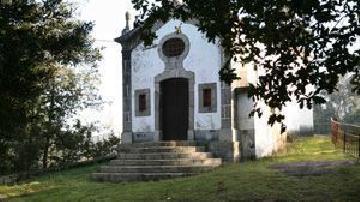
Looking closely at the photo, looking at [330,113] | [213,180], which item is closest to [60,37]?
[213,180]

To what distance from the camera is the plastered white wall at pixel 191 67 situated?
20.3 meters

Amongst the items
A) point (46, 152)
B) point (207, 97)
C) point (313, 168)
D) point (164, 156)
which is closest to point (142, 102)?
point (207, 97)

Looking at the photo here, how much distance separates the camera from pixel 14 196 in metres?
15.9

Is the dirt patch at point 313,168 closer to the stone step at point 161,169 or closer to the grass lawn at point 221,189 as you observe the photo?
the grass lawn at point 221,189

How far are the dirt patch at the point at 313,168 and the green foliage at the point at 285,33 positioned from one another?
5125 millimetres

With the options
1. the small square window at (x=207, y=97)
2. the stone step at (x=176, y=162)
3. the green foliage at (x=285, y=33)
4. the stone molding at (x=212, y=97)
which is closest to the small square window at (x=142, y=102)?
the stone molding at (x=212, y=97)

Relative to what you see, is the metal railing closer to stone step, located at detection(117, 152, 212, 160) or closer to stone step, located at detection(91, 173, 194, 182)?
stone step, located at detection(117, 152, 212, 160)

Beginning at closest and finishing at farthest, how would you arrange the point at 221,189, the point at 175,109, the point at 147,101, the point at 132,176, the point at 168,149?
1. the point at 221,189
2. the point at 132,176
3. the point at 168,149
4. the point at 175,109
5. the point at 147,101

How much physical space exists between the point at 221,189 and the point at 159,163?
580 centimetres

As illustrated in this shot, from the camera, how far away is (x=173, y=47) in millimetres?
21312

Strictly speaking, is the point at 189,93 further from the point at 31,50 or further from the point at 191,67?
the point at 31,50

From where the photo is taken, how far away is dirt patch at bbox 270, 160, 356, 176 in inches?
539

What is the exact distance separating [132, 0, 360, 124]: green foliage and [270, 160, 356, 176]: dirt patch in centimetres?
512

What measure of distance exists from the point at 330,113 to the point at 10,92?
53213 millimetres
